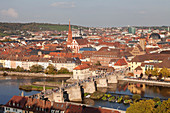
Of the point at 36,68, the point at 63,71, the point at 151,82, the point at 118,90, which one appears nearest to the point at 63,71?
the point at 63,71

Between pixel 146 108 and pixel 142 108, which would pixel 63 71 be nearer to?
pixel 146 108

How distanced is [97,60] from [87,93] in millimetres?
35303

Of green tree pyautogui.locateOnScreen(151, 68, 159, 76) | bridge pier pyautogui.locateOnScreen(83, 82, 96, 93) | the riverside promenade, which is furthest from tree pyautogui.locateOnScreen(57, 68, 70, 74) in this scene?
green tree pyautogui.locateOnScreen(151, 68, 159, 76)

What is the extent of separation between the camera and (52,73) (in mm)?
80938

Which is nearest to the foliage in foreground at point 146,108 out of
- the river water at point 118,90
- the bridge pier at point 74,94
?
the river water at point 118,90

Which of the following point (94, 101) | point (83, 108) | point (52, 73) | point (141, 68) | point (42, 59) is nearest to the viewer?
point (83, 108)

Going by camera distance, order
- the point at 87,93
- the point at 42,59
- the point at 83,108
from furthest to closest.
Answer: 1. the point at 42,59
2. the point at 87,93
3. the point at 83,108

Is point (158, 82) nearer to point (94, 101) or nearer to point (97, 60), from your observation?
point (94, 101)

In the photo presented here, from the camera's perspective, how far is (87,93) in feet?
192

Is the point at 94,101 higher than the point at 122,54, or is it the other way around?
the point at 122,54

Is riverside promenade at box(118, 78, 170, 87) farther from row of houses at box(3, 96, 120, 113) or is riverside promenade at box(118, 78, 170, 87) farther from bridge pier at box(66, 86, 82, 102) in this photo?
row of houses at box(3, 96, 120, 113)

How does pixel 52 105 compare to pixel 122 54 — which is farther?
pixel 122 54

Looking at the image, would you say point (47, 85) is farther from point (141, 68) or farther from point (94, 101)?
point (141, 68)

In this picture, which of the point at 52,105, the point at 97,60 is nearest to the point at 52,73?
→ the point at 97,60
